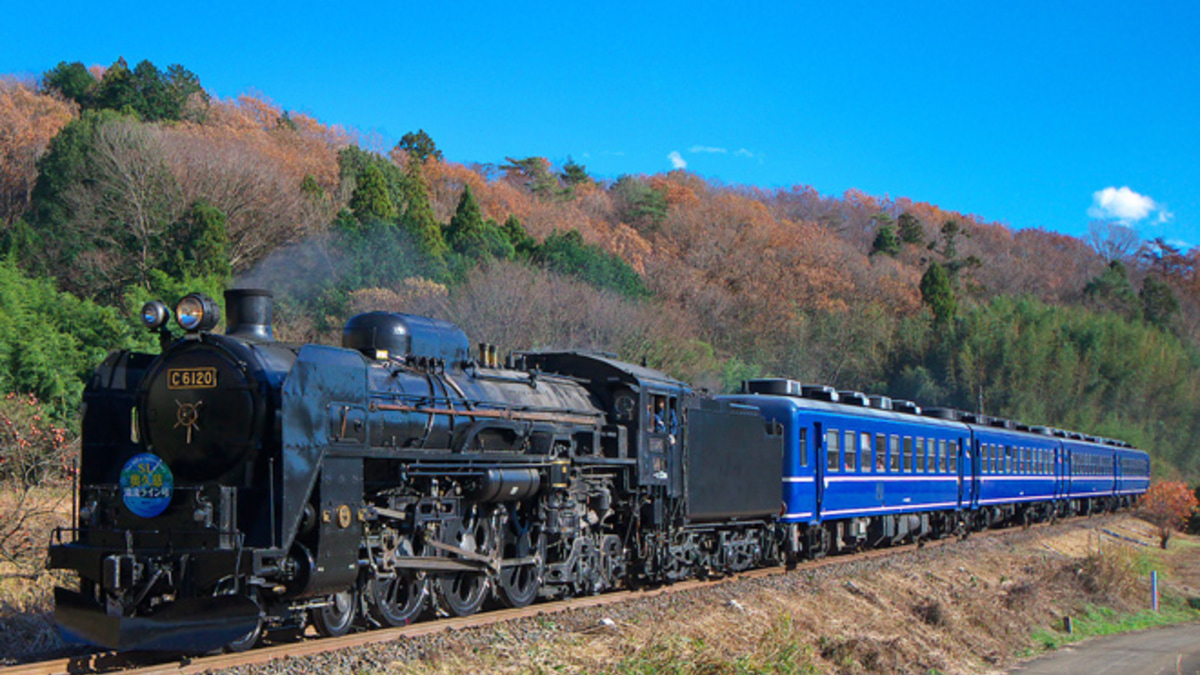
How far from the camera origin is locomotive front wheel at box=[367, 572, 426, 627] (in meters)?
9.75

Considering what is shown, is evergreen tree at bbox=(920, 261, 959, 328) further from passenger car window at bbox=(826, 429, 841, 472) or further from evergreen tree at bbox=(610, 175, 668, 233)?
passenger car window at bbox=(826, 429, 841, 472)

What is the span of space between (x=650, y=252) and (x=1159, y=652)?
154 ft

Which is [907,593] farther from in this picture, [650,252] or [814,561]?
[650,252]

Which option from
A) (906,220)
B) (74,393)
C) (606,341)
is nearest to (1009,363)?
(606,341)

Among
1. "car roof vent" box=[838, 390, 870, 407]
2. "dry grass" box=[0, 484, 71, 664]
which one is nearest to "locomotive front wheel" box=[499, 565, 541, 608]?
"dry grass" box=[0, 484, 71, 664]

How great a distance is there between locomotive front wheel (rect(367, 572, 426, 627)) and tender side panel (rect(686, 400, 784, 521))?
5365 mm

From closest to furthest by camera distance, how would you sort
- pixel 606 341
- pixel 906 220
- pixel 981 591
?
pixel 981 591, pixel 606 341, pixel 906 220

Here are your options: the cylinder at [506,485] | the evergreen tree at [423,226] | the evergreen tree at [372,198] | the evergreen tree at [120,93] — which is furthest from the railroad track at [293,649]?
the evergreen tree at [120,93]

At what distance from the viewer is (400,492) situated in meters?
9.80

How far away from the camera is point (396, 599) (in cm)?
1034

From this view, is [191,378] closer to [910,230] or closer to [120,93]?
[120,93]

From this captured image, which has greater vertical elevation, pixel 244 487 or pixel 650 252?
pixel 650 252

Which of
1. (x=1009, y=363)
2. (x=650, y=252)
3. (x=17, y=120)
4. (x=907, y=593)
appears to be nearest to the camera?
(x=907, y=593)

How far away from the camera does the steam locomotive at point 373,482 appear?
8.30m
